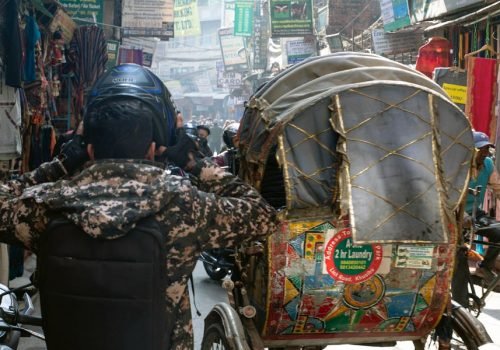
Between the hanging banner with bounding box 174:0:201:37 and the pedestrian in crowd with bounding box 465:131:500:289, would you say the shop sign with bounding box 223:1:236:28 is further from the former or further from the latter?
the pedestrian in crowd with bounding box 465:131:500:289

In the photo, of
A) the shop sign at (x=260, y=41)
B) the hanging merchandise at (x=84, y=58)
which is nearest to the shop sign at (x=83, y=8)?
the hanging merchandise at (x=84, y=58)

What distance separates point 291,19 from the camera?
22.3m

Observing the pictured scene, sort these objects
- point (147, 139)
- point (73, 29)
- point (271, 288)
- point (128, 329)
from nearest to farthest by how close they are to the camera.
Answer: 1. point (128, 329)
2. point (147, 139)
3. point (271, 288)
4. point (73, 29)

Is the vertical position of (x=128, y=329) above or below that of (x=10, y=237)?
below

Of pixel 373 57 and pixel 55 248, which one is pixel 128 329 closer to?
pixel 55 248

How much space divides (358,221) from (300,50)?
2148 centimetres

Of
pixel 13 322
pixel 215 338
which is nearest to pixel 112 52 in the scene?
pixel 215 338

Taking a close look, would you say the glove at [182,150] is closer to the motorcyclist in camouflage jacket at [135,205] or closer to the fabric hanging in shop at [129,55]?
the motorcyclist in camouflage jacket at [135,205]

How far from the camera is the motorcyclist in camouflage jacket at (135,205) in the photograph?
2322 millimetres

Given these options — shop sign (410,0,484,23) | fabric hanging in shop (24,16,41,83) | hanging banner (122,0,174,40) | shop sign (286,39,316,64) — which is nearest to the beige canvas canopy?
fabric hanging in shop (24,16,41,83)

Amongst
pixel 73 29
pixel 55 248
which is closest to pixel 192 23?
pixel 73 29

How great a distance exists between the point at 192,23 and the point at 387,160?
3297 cm

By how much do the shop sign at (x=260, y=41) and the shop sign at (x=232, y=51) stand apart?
7.46 feet

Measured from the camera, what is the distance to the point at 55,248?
A: 232 centimetres
